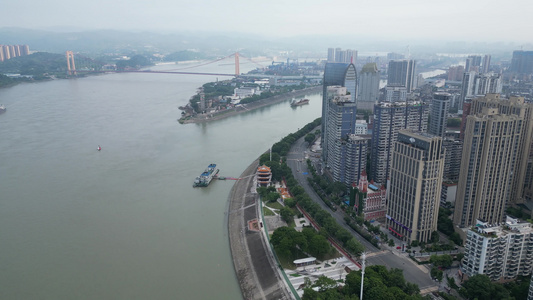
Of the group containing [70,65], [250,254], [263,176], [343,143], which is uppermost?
[70,65]

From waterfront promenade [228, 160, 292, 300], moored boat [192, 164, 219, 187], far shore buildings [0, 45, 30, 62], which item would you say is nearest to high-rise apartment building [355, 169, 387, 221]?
waterfront promenade [228, 160, 292, 300]

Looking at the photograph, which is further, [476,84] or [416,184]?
[476,84]

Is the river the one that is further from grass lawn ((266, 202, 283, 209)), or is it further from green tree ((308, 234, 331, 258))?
green tree ((308, 234, 331, 258))

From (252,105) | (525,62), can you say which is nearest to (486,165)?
(252,105)

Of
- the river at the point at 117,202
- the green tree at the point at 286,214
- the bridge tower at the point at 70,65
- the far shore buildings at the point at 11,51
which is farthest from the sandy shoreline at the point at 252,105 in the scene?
the far shore buildings at the point at 11,51

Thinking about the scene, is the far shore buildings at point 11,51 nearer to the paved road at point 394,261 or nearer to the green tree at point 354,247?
the paved road at point 394,261

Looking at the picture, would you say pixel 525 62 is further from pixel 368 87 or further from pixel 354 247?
pixel 354 247

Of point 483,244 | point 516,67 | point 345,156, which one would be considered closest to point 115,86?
point 345,156
